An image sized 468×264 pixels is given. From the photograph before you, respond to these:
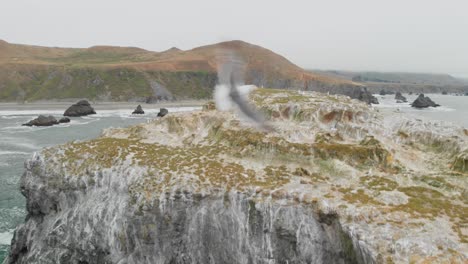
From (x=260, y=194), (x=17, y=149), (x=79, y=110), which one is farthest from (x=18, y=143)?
(x=260, y=194)

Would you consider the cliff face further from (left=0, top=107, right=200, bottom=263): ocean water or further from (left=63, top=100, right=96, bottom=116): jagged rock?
(left=63, top=100, right=96, bottom=116): jagged rock

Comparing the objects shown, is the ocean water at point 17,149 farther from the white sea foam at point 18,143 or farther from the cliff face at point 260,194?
the cliff face at point 260,194

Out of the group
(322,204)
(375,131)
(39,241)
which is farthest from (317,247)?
(39,241)

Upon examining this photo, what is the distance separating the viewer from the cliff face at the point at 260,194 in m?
15.7

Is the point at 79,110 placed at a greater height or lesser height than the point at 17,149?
greater

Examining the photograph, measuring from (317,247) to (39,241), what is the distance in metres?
18.7

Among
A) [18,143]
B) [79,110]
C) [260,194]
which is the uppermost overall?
[260,194]

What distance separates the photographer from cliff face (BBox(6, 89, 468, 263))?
51.6 ft

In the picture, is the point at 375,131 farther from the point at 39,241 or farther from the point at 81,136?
the point at 81,136

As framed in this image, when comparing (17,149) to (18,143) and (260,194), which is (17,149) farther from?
(260,194)

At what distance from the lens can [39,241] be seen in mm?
23156

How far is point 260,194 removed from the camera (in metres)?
18.2

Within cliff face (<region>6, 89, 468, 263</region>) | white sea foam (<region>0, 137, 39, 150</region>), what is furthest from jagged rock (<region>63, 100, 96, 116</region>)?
cliff face (<region>6, 89, 468, 263</region>)

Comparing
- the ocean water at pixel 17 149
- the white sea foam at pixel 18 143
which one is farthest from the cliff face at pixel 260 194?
the white sea foam at pixel 18 143
